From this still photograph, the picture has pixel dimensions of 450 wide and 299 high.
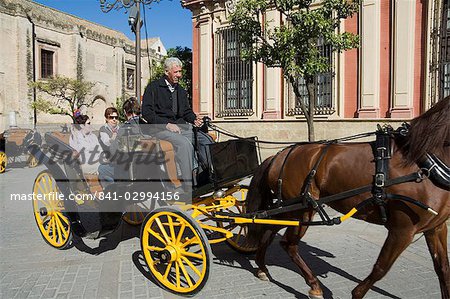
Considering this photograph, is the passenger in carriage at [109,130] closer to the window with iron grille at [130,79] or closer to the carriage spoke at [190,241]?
the carriage spoke at [190,241]

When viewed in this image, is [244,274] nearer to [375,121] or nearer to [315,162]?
[315,162]

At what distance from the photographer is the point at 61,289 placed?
3699 millimetres

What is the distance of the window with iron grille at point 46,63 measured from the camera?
102ft

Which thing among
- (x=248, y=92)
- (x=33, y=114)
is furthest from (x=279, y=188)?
(x=33, y=114)

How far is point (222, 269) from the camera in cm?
422

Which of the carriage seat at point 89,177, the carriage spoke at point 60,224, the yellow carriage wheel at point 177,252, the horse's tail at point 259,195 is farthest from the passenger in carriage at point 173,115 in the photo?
the carriage spoke at point 60,224

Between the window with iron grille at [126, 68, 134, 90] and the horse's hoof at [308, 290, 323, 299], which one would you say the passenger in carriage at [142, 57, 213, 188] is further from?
the window with iron grille at [126, 68, 134, 90]

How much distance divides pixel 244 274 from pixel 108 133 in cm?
260

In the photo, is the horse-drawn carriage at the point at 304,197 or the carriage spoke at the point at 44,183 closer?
the horse-drawn carriage at the point at 304,197

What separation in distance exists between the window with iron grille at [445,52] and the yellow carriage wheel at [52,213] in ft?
32.8

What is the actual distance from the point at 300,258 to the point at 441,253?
1208 mm

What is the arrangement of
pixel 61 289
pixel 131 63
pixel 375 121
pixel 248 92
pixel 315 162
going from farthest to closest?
pixel 131 63 → pixel 248 92 → pixel 375 121 → pixel 61 289 → pixel 315 162

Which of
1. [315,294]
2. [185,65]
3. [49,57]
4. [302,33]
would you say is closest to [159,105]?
[315,294]

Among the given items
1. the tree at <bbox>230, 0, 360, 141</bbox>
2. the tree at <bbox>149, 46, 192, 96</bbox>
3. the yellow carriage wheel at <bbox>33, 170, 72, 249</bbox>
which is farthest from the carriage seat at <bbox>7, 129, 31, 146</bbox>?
the tree at <bbox>230, 0, 360, 141</bbox>
